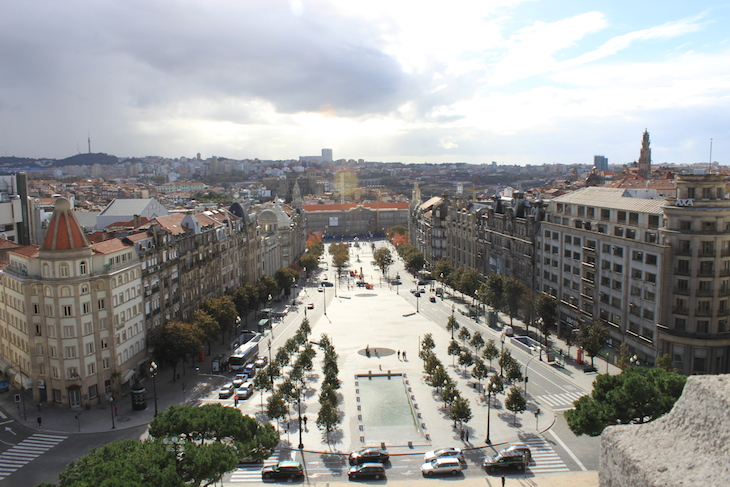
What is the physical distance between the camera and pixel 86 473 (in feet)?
95.9

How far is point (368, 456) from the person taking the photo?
4578 centimetres

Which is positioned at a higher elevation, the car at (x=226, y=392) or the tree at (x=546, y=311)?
the tree at (x=546, y=311)

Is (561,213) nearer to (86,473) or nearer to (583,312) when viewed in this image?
(583,312)

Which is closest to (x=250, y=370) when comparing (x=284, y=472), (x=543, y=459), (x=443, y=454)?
(x=284, y=472)

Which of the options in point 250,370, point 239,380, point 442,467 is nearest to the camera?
point 442,467

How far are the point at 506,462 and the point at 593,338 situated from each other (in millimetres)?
28390

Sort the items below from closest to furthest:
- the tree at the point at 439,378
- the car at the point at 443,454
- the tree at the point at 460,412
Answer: the car at the point at 443,454
the tree at the point at 460,412
the tree at the point at 439,378

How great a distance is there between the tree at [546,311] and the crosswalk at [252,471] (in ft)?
146

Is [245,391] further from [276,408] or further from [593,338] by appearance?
[593,338]

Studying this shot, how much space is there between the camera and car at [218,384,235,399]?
60969 millimetres

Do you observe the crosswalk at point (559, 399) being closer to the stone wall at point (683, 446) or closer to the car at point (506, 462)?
the car at point (506, 462)

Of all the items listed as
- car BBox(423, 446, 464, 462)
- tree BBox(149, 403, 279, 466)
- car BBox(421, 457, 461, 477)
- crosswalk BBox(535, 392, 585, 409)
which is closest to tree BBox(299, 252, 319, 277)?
crosswalk BBox(535, 392, 585, 409)

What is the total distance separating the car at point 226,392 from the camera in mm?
60969

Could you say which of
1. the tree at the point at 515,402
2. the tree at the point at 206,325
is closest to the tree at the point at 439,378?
the tree at the point at 515,402
